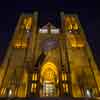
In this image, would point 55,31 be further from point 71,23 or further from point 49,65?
point 49,65

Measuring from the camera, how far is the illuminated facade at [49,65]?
13.8 metres

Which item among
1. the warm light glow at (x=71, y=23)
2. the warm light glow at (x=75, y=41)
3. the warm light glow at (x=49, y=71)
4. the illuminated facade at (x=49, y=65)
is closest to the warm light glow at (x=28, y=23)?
the illuminated facade at (x=49, y=65)

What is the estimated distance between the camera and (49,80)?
15.5 meters

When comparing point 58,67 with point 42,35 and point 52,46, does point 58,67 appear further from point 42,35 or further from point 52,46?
point 42,35

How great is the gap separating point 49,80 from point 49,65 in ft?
5.07

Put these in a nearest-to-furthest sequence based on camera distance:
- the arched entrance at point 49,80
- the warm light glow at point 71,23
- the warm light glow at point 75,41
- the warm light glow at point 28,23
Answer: the arched entrance at point 49,80 < the warm light glow at point 75,41 < the warm light glow at point 71,23 < the warm light glow at point 28,23

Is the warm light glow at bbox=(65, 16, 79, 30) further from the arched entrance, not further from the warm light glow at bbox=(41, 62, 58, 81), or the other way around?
the arched entrance

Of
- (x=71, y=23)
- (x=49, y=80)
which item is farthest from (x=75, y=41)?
(x=49, y=80)

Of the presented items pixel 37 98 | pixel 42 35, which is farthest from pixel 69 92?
pixel 42 35

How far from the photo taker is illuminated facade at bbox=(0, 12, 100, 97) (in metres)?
13.8

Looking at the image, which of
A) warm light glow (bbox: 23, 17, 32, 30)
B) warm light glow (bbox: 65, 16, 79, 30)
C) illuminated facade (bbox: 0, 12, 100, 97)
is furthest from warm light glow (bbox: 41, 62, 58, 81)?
warm light glow (bbox: 23, 17, 32, 30)

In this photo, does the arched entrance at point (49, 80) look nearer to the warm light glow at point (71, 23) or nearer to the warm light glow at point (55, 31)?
the warm light glow at point (55, 31)

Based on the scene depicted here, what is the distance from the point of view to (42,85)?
586 inches

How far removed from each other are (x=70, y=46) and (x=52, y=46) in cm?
184
